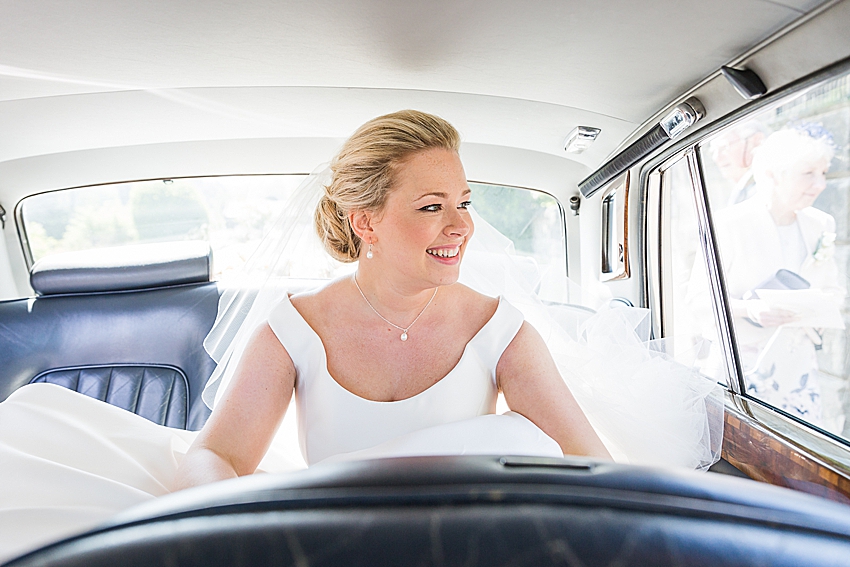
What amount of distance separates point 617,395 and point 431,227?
0.91m

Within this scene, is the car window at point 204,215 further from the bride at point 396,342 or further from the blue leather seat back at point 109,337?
the bride at point 396,342

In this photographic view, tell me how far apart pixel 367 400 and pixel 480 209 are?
2025mm

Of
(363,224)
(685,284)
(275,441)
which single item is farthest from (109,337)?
(685,284)

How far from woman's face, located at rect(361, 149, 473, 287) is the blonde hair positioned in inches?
1.3

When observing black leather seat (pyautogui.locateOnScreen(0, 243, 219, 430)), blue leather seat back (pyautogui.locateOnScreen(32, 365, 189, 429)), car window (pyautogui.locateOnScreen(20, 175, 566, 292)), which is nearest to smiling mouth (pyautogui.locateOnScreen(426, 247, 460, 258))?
black leather seat (pyautogui.locateOnScreen(0, 243, 219, 430))

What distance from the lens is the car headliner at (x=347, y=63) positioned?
63.4 inches

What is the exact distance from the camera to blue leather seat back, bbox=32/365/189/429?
2.54m

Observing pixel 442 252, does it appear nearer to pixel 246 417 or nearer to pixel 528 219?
pixel 246 417

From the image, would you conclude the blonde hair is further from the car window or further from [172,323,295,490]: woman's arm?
the car window

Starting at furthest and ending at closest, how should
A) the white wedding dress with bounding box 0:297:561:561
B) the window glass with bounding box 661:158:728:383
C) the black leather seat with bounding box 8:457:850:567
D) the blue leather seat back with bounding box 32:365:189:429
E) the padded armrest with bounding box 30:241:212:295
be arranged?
the padded armrest with bounding box 30:241:212:295 → the blue leather seat back with bounding box 32:365:189:429 → the window glass with bounding box 661:158:728:383 → the white wedding dress with bounding box 0:297:561:561 → the black leather seat with bounding box 8:457:850:567

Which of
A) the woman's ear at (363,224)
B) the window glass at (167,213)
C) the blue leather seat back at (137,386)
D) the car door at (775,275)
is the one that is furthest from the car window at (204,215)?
the woman's ear at (363,224)

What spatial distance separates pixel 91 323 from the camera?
105 inches

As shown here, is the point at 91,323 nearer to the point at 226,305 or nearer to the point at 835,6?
the point at 226,305

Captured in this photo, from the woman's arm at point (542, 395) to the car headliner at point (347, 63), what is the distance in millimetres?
905
